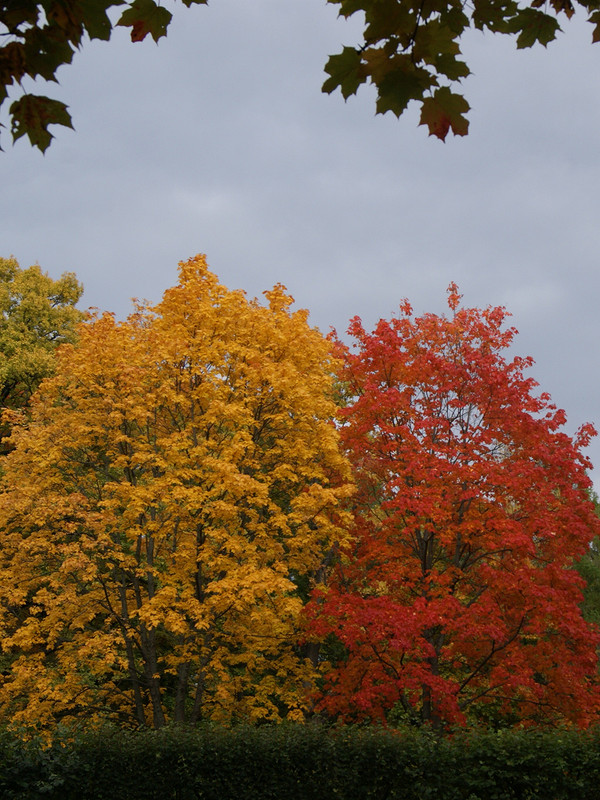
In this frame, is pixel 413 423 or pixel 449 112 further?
pixel 413 423

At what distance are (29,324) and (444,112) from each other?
24.8 metres

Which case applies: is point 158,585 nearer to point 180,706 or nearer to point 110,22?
point 180,706

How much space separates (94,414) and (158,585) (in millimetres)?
3912

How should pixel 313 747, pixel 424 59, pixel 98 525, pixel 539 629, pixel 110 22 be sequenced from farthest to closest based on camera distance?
pixel 98 525
pixel 539 629
pixel 313 747
pixel 424 59
pixel 110 22

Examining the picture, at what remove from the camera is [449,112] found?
3354 mm

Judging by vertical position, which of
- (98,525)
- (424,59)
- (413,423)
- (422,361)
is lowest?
(98,525)

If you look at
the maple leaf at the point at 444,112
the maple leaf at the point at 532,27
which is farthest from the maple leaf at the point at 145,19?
the maple leaf at the point at 532,27

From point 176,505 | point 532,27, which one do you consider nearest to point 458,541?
point 176,505

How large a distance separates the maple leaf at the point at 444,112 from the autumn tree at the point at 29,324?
22349 millimetres

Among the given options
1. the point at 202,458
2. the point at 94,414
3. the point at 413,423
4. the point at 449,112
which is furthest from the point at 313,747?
the point at 449,112

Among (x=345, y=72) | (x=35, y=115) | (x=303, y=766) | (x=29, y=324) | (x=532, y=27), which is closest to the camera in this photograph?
(x=35, y=115)

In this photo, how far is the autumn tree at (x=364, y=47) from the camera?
10.2 ft

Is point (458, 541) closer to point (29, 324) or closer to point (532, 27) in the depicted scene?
point (532, 27)

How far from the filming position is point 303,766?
34.6 ft
